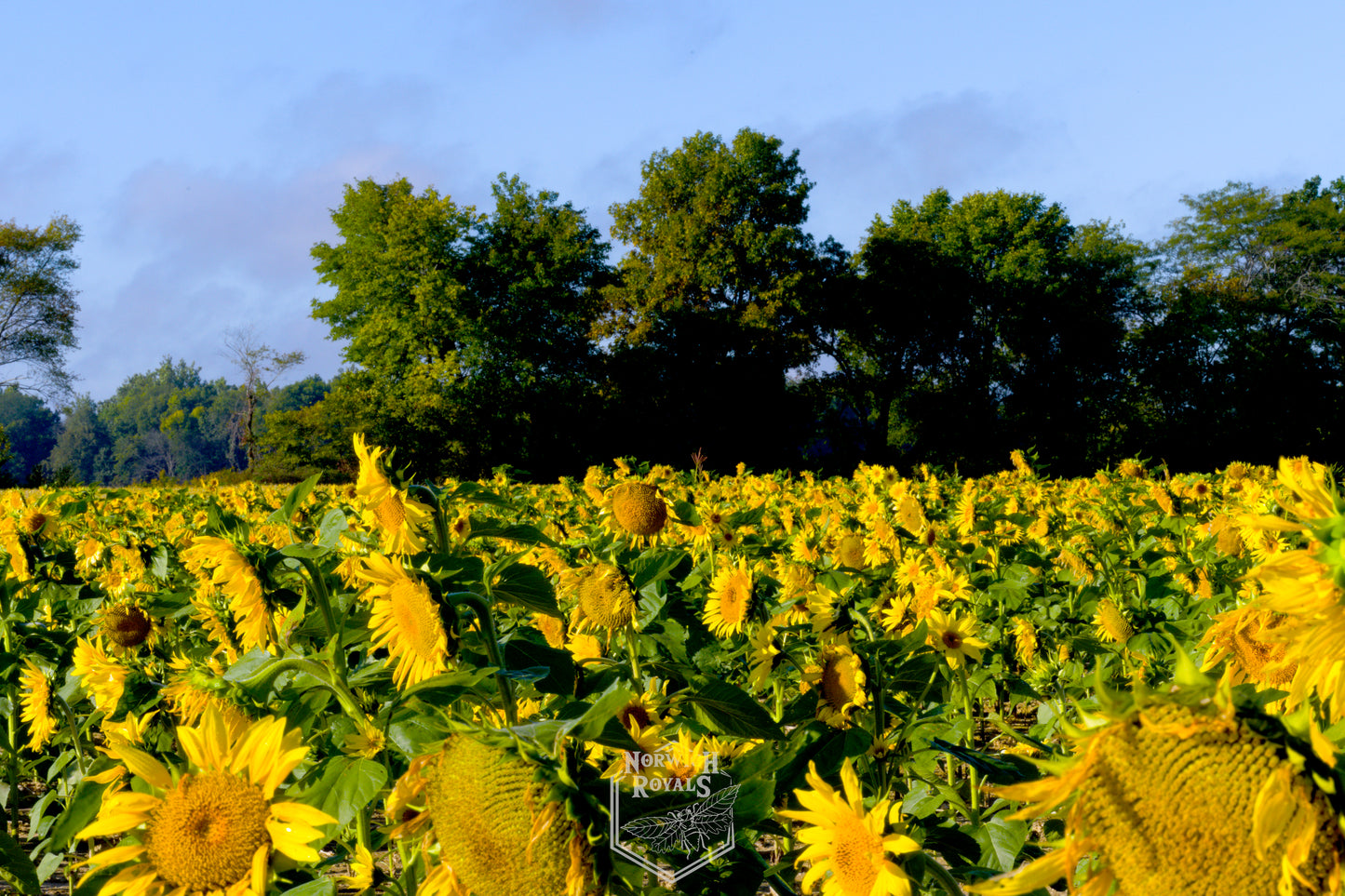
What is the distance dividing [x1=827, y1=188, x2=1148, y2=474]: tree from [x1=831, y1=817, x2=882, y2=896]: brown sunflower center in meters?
28.7

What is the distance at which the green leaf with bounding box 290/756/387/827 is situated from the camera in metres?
1.03

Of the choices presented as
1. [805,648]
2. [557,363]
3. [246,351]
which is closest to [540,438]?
[557,363]

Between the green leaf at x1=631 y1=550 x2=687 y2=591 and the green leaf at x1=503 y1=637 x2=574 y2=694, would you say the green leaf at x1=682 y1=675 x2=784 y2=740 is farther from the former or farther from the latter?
the green leaf at x1=631 y1=550 x2=687 y2=591

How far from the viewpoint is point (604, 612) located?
186cm

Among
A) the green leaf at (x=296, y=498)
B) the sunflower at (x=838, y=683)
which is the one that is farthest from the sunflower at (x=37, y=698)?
the sunflower at (x=838, y=683)

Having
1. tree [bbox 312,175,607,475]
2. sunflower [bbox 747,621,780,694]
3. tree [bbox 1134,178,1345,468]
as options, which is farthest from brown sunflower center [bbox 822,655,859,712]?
tree [bbox 1134,178,1345,468]

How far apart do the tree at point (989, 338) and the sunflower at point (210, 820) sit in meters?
28.8

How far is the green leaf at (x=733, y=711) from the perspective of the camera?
1.07m

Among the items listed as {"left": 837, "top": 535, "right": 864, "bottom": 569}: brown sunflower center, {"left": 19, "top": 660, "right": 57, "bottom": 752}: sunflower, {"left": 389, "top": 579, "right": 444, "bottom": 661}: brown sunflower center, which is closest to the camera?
{"left": 389, "top": 579, "right": 444, "bottom": 661}: brown sunflower center

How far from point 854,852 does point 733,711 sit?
8.5 inches

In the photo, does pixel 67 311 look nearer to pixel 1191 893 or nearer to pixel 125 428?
pixel 1191 893

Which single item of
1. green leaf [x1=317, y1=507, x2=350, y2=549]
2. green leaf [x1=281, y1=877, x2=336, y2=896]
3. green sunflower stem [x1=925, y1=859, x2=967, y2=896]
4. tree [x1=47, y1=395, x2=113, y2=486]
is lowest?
green sunflower stem [x1=925, y1=859, x2=967, y2=896]

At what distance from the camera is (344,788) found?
3.45 ft

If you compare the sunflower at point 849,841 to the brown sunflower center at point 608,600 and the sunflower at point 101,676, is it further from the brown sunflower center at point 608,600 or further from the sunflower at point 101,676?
the sunflower at point 101,676
